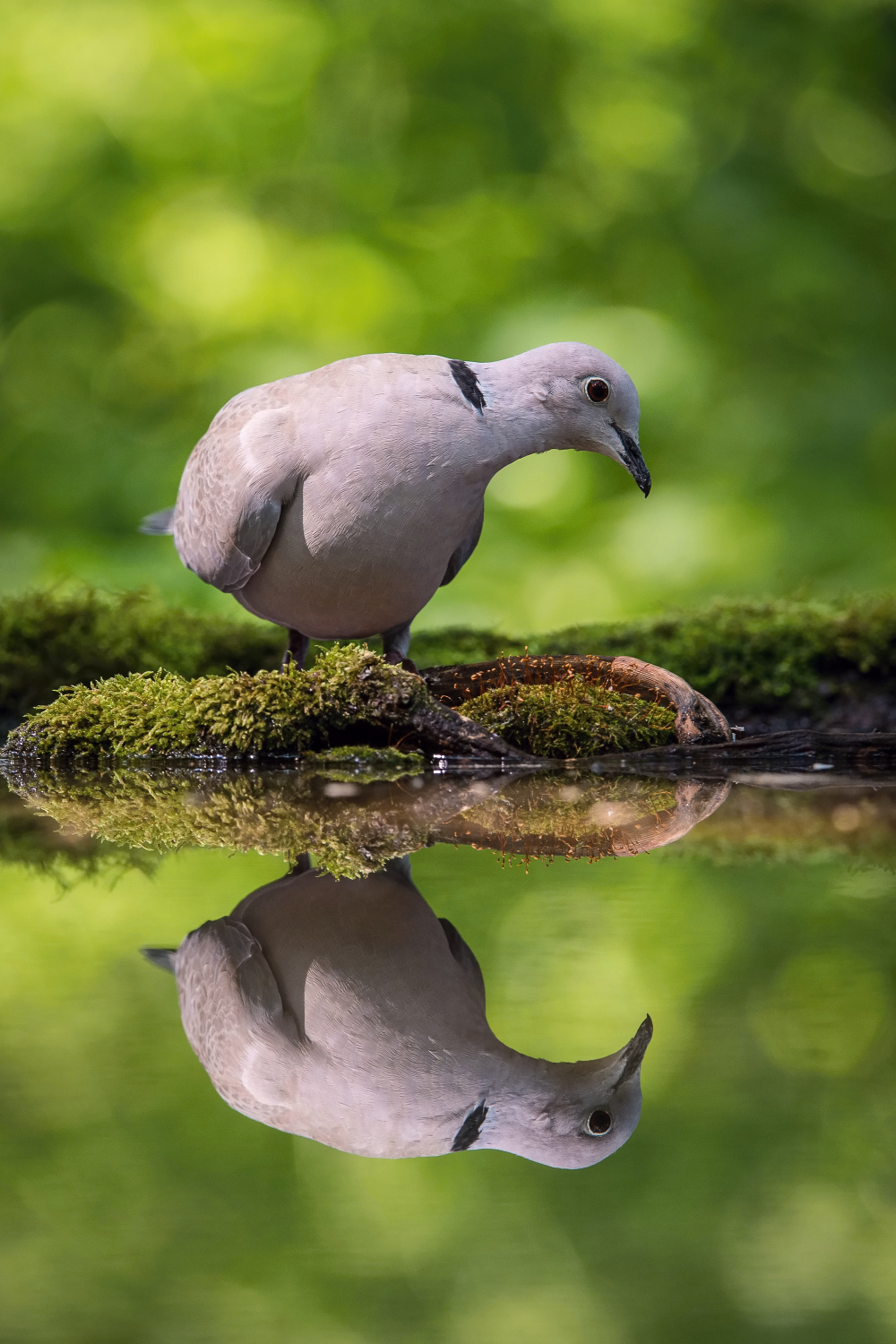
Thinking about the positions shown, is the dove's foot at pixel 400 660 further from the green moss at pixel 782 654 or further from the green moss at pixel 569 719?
the green moss at pixel 782 654

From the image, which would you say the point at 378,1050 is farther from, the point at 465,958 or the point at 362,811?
the point at 362,811

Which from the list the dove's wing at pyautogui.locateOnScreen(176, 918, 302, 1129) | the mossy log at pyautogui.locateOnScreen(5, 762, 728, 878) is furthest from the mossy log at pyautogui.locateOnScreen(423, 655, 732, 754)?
the dove's wing at pyautogui.locateOnScreen(176, 918, 302, 1129)

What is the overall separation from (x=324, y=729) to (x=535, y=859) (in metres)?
1.01

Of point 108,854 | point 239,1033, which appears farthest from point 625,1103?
point 108,854

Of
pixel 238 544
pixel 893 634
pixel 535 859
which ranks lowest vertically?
pixel 535 859

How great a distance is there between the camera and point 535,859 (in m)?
1.88

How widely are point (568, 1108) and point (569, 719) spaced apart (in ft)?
5.86

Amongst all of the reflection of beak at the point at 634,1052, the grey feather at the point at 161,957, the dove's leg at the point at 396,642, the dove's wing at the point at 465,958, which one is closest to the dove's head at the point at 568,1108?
the reflection of beak at the point at 634,1052

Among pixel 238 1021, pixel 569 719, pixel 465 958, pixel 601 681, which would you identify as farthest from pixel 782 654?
pixel 238 1021

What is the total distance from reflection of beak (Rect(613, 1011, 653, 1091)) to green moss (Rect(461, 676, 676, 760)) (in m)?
1.67

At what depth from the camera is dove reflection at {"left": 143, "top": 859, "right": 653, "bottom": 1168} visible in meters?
1.08

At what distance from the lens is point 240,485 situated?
2947 millimetres

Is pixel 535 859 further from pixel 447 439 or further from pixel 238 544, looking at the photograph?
pixel 238 544

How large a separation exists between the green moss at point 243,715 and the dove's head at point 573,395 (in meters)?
0.64
